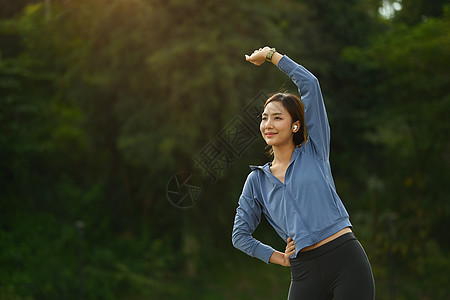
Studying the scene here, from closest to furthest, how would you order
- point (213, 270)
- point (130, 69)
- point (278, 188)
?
1. point (278, 188)
2. point (130, 69)
3. point (213, 270)

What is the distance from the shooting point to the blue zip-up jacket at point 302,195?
1.89 m

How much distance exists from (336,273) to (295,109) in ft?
1.97

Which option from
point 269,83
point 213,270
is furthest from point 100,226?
point 269,83

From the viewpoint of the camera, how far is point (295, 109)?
2.03 m

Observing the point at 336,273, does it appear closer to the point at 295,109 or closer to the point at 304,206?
the point at 304,206

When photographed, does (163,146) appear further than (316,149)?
Yes

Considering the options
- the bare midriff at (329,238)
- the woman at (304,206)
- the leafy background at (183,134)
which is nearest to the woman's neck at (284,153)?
the woman at (304,206)

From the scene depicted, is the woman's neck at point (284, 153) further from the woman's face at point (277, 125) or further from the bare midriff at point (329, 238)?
the bare midriff at point (329, 238)

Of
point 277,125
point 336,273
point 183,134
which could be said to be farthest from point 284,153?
point 183,134

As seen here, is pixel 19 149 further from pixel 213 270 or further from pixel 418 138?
pixel 418 138

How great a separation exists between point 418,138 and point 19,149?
26.9 ft

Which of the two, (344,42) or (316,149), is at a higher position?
(344,42)

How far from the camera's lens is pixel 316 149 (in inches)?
78.6

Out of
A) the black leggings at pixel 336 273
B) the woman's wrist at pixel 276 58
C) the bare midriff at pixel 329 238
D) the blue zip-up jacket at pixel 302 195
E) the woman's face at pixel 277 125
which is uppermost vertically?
the woman's wrist at pixel 276 58
